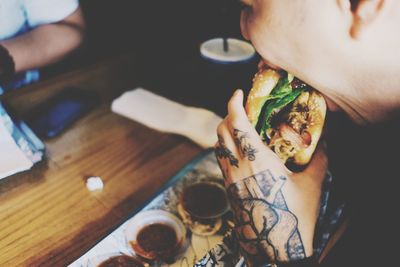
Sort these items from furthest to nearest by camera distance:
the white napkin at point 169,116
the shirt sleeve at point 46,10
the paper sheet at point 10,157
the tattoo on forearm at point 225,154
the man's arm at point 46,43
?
the shirt sleeve at point 46,10 → the man's arm at point 46,43 → the white napkin at point 169,116 → the paper sheet at point 10,157 → the tattoo on forearm at point 225,154

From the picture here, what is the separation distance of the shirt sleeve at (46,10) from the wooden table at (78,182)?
3.34 feet

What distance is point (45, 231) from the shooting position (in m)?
1.60

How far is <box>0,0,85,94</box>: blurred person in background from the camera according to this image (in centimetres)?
287

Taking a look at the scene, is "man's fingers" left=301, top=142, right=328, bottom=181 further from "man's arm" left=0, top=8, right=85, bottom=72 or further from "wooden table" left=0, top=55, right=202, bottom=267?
"man's arm" left=0, top=8, right=85, bottom=72

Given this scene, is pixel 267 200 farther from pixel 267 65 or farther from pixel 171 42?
pixel 171 42

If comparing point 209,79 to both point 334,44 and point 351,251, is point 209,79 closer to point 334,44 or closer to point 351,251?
point 334,44

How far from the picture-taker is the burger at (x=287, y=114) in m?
1.44

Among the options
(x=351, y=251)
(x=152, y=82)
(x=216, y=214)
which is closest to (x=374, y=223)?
(x=351, y=251)

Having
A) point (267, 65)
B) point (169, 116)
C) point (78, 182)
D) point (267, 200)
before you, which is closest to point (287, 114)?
→ point (267, 65)

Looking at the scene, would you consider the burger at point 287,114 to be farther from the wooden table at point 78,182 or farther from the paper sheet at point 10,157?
the paper sheet at point 10,157

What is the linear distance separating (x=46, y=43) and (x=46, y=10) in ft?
1.25

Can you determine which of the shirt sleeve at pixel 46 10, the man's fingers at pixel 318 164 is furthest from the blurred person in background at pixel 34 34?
the man's fingers at pixel 318 164

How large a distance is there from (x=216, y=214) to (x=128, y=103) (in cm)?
120

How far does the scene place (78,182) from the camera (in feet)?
6.13
